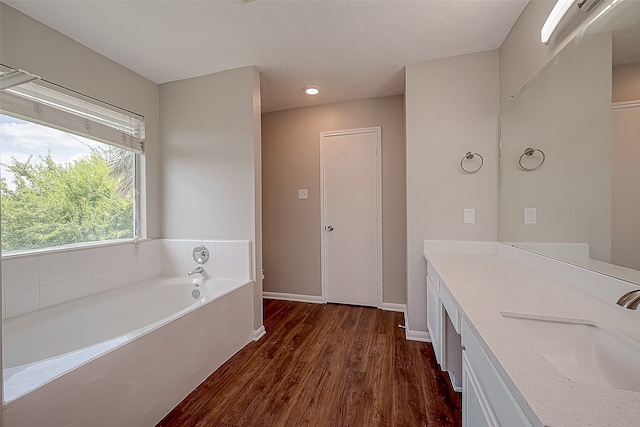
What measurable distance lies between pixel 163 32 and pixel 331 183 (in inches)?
80.5

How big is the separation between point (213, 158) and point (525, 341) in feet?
8.11

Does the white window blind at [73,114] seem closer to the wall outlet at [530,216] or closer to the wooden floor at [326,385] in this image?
the wooden floor at [326,385]

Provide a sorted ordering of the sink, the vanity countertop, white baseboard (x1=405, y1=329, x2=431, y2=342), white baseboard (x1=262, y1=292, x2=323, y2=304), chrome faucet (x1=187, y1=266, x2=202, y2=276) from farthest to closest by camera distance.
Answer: white baseboard (x1=262, y1=292, x2=323, y2=304)
chrome faucet (x1=187, y1=266, x2=202, y2=276)
white baseboard (x1=405, y1=329, x2=431, y2=342)
the sink
the vanity countertop

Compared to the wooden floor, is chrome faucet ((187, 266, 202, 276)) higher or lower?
higher

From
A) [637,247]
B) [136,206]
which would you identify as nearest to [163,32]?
[136,206]

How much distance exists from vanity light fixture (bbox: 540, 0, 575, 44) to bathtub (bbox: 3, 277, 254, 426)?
8.39 feet

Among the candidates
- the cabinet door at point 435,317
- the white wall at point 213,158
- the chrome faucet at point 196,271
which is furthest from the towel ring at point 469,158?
the chrome faucet at point 196,271

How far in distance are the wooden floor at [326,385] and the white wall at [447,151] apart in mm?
484

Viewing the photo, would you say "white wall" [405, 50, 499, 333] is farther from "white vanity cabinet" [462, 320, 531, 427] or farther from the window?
the window

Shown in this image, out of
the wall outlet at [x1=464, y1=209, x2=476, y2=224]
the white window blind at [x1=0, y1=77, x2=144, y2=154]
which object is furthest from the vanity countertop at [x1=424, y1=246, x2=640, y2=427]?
the white window blind at [x1=0, y1=77, x2=144, y2=154]

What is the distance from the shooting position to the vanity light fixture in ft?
3.76

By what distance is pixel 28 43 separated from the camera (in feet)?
5.32

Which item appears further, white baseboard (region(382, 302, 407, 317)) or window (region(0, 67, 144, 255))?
white baseboard (region(382, 302, 407, 317))

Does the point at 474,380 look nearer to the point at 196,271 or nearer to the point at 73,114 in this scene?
the point at 196,271
